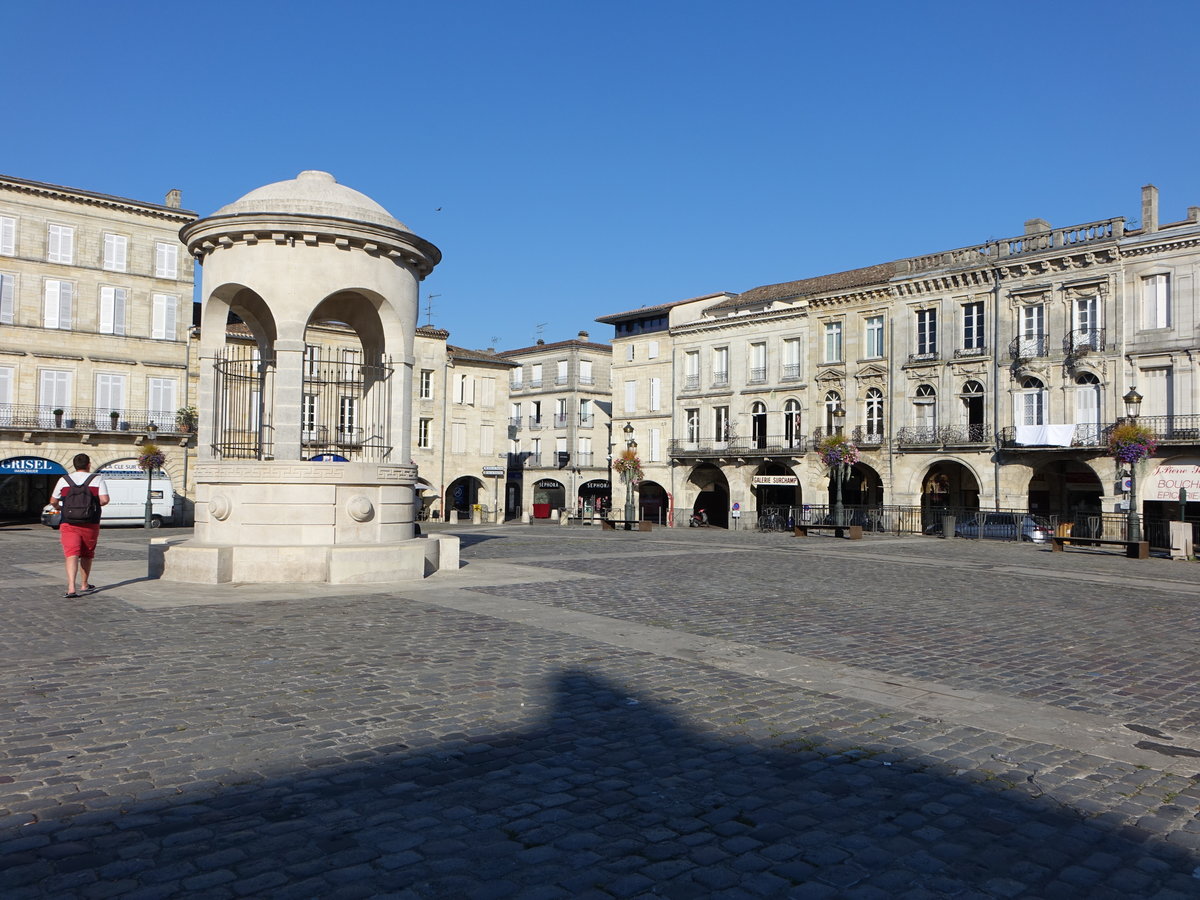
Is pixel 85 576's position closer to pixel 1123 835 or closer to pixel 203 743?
pixel 203 743

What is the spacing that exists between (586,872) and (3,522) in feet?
154

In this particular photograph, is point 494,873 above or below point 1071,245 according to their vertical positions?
below

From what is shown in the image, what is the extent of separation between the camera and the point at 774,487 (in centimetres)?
4797

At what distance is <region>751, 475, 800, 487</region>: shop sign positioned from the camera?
44750 millimetres

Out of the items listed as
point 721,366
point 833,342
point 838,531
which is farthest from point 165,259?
point 838,531

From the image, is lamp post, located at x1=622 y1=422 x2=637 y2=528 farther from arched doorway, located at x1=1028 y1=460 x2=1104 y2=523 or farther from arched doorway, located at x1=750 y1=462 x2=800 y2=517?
arched doorway, located at x1=1028 y1=460 x2=1104 y2=523

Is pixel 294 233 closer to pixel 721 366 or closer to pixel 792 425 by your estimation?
pixel 792 425

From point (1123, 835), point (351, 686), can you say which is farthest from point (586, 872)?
point (351, 686)

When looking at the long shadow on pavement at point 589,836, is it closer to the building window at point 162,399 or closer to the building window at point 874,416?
the building window at point 874,416

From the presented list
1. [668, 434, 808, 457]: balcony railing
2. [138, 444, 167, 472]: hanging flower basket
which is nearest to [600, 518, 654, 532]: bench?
[668, 434, 808, 457]: balcony railing

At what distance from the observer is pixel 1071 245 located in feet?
117

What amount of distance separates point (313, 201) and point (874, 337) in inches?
1344

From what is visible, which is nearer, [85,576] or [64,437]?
[85,576]

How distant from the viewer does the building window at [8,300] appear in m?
39.8
